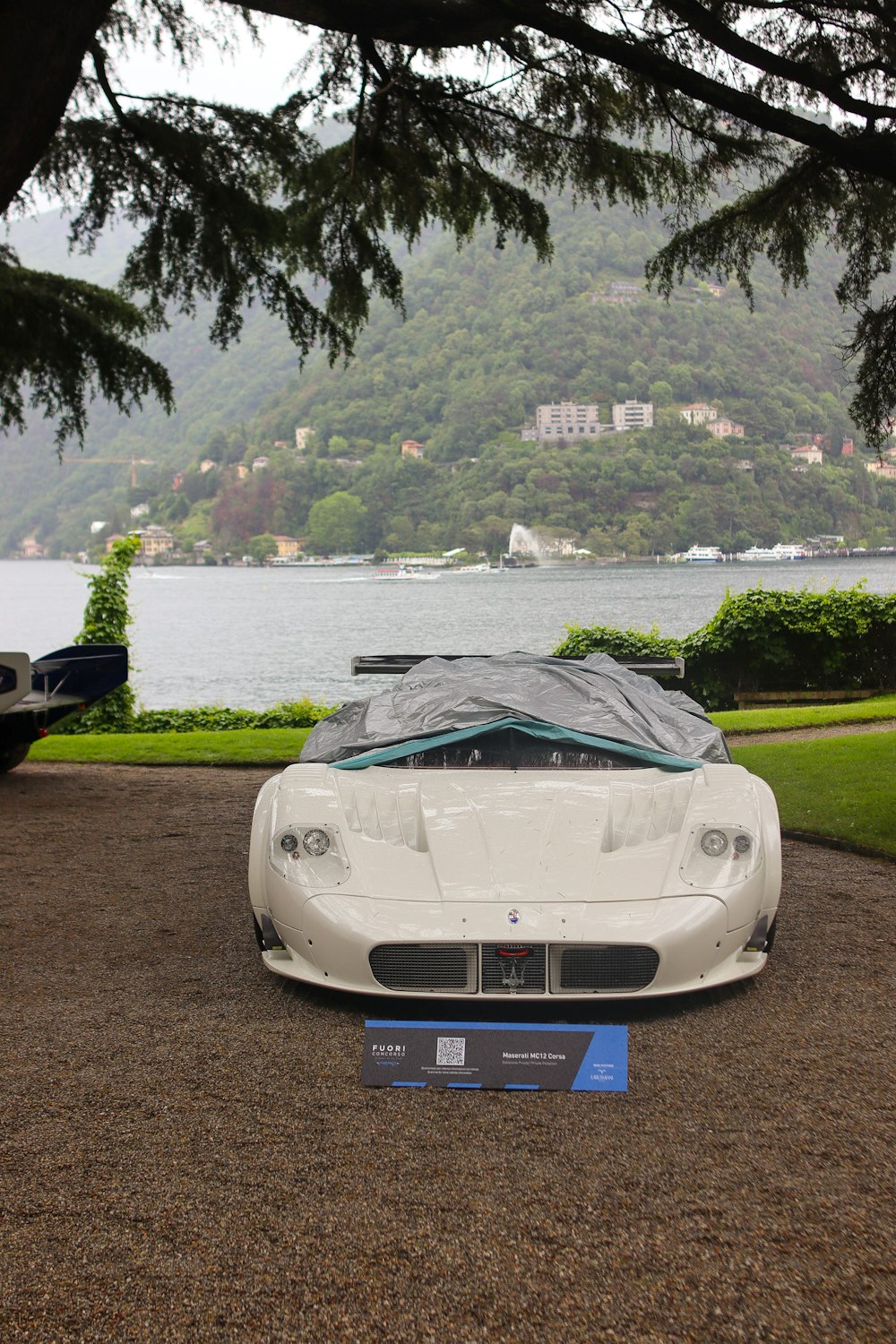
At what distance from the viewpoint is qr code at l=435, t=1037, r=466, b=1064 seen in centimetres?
332

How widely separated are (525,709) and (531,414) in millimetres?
51064

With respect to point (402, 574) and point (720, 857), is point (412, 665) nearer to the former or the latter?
point (720, 857)

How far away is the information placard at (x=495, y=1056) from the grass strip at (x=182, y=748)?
683 centimetres

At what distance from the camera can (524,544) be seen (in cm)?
4975

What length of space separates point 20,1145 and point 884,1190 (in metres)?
2.21

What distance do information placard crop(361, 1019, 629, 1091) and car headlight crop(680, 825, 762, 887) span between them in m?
0.65

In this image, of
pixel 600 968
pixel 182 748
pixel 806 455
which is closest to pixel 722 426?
pixel 806 455

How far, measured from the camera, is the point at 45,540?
8362 cm

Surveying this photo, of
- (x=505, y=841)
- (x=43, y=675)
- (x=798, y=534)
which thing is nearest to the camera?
(x=505, y=841)

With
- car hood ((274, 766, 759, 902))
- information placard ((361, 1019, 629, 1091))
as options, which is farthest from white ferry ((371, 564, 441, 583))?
information placard ((361, 1019, 629, 1091))

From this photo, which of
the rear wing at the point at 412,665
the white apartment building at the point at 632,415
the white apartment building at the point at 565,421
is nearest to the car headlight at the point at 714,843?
the rear wing at the point at 412,665

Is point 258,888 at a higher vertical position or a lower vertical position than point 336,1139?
higher

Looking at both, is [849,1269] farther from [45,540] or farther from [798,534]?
[45,540]

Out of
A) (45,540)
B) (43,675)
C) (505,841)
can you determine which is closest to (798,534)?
(43,675)
